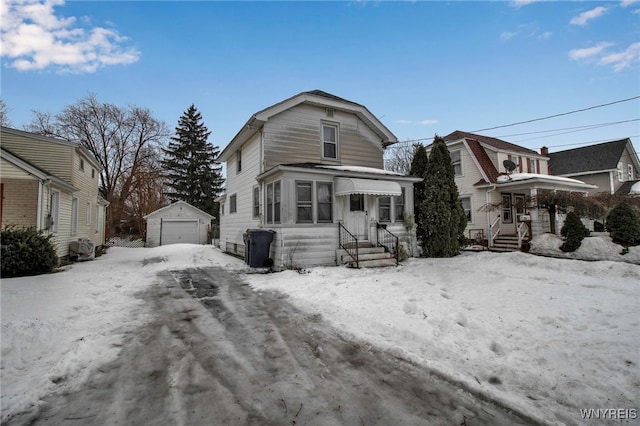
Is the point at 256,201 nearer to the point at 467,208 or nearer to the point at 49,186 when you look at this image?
→ the point at 49,186

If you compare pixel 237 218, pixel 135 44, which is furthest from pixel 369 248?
pixel 135 44

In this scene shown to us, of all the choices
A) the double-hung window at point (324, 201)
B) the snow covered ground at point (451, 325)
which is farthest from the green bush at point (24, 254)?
the double-hung window at point (324, 201)

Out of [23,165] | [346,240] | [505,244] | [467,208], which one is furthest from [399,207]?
[23,165]

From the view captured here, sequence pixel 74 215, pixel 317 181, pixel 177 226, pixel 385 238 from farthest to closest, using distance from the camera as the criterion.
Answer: pixel 177 226, pixel 74 215, pixel 385 238, pixel 317 181

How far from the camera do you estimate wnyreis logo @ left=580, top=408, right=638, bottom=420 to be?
2498 millimetres

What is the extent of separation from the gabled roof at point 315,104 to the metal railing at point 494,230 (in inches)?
295

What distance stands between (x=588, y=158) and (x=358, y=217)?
24.6m

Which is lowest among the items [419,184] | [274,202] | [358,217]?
[358,217]

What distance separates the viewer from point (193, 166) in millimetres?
36812

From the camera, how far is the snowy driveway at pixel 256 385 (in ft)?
8.21

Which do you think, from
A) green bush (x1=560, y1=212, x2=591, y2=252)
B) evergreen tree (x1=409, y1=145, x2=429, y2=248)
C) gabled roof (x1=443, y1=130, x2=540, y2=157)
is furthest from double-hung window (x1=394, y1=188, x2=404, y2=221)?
gabled roof (x1=443, y1=130, x2=540, y2=157)

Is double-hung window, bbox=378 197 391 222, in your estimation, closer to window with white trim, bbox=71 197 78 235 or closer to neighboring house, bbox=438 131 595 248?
neighboring house, bbox=438 131 595 248

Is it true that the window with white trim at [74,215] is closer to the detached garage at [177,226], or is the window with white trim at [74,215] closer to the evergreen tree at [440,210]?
the detached garage at [177,226]

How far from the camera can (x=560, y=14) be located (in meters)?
11.0
